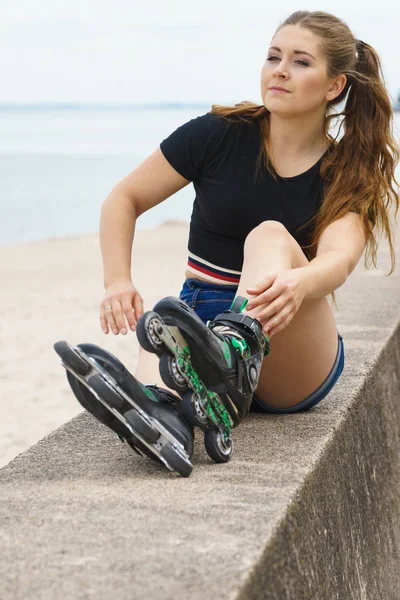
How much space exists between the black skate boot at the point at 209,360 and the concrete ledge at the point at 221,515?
100 millimetres

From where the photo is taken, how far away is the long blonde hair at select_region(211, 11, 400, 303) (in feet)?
8.62

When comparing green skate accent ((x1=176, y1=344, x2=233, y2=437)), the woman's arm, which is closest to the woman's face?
the woman's arm

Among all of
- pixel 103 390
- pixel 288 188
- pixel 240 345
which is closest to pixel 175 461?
pixel 103 390

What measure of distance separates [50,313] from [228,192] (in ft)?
21.3

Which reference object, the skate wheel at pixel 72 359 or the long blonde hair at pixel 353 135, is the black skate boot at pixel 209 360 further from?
the long blonde hair at pixel 353 135

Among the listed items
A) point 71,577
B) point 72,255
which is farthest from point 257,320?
point 72,255

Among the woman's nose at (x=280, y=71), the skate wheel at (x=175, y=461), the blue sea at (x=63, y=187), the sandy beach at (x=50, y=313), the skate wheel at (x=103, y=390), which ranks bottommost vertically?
Result: the blue sea at (x=63, y=187)

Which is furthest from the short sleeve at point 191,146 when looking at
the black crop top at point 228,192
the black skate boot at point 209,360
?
the black skate boot at point 209,360

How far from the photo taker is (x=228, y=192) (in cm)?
267

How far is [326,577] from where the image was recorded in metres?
1.81

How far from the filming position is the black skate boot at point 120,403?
6.08 feet

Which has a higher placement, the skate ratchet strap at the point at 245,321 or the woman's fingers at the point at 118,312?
the skate ratchet strap at the point at 245,321

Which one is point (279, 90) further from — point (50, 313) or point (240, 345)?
point (50, 313)

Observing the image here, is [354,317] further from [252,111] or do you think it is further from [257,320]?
[257,320]
